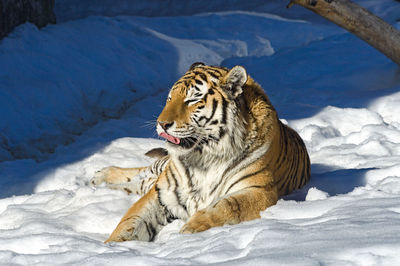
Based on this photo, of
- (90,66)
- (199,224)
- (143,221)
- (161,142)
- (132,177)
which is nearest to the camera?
(199,224)

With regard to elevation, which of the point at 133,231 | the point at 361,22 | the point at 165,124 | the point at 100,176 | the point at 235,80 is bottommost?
the point at 100,176

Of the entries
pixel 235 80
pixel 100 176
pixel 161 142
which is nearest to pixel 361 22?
pixel 161 142

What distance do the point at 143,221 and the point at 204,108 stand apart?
2.08 ft

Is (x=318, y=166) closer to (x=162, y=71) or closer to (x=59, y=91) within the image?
(x=59, y=91)

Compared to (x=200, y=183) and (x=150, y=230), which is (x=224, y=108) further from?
(x=150, y=230)

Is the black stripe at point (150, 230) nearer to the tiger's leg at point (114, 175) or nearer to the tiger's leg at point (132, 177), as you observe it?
the tiger's leg at point (132, 177)

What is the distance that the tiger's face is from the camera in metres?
2.98

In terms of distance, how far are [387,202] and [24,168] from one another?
10.2 feet

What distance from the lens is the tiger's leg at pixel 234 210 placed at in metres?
2.71

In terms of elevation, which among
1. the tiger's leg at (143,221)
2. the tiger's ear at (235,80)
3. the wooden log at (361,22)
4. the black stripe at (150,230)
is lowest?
the black stripe at (150,230)

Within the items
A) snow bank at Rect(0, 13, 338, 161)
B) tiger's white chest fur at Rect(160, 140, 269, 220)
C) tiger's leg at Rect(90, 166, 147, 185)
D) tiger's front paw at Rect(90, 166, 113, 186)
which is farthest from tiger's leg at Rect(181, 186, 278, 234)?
snow bank at Rect(0, 13, 338, 161)

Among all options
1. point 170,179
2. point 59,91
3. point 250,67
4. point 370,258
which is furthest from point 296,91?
point 370,258

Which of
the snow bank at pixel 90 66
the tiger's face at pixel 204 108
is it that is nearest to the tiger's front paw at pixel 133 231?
the tiger's face at pixel 204 108

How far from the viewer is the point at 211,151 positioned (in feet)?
10.0
